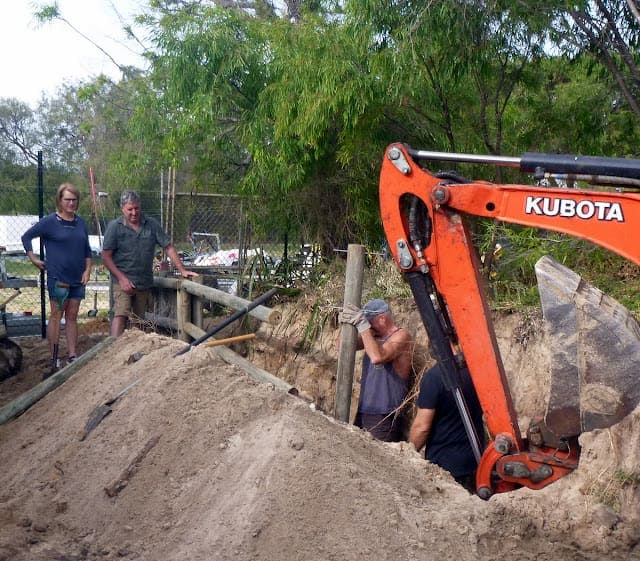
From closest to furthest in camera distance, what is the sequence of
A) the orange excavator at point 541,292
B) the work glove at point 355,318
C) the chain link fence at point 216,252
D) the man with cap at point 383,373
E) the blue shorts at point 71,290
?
1. the orange excavator at point 541,292
2. the work glove at point 355,318
3. the man with cap at point 383,373
4. the blue shorts at point 71,290
5. the chain link fence at point 216,252

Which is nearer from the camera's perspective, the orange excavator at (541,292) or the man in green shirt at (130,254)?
the orange excavator at (541,292)

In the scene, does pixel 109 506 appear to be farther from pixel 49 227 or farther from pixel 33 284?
pixel 33 284

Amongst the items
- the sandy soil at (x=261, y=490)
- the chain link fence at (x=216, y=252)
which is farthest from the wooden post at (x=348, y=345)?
the chain link fence at (x=216, y=252)

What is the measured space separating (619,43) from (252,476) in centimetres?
529

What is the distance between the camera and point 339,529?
12.9 ft

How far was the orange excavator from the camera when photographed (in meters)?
3.93

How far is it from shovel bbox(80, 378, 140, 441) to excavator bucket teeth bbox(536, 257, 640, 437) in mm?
3175

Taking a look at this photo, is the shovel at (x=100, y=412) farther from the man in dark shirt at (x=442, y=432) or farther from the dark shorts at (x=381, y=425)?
the man in dark shirt at (x=442, y=432)

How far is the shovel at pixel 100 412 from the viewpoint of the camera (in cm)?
566

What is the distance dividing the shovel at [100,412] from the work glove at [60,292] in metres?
2.67

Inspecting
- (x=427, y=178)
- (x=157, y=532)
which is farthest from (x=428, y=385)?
(x=157, y=532)

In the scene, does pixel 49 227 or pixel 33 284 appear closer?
pixel 49 227

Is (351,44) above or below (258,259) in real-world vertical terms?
above

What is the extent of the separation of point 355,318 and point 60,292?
3962 mm
